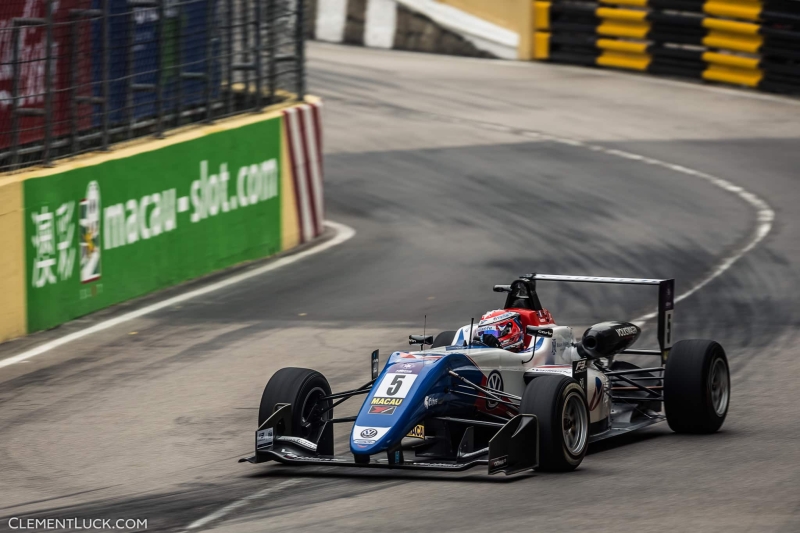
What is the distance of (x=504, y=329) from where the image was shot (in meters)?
10.1

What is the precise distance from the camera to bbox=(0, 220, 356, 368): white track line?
1323cm

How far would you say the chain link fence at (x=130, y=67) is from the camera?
45.8ft

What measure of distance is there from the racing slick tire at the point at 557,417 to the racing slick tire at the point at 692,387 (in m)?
1.18

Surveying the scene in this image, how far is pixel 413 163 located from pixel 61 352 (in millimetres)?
10144

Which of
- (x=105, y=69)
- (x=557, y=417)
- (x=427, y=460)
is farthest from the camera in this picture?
(x=105, y=69)

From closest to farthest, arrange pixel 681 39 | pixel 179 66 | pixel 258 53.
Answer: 1. pixel 179 66
2. pixel 258 53
3. pixel 681 39

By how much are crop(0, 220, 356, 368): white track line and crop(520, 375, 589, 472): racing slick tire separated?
224 inches

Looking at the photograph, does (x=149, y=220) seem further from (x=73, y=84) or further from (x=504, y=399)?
(x=504, y=399)

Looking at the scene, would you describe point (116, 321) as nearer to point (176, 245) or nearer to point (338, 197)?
point (176, 245)

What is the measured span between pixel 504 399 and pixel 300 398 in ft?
4.48

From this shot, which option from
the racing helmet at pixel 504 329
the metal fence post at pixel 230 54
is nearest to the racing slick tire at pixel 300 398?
→ the racing helmet at pixel 504 329

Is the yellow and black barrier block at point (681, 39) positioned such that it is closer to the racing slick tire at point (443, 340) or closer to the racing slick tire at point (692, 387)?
the racing slick tire at point (692, 387)

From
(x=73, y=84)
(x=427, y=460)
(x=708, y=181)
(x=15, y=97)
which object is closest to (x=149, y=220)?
(x=73, y=84)

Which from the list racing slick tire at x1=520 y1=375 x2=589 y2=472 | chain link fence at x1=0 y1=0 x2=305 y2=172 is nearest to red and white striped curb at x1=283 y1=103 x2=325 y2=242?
chain link fence at x1=0 y1=0 x2=305 y2=172
